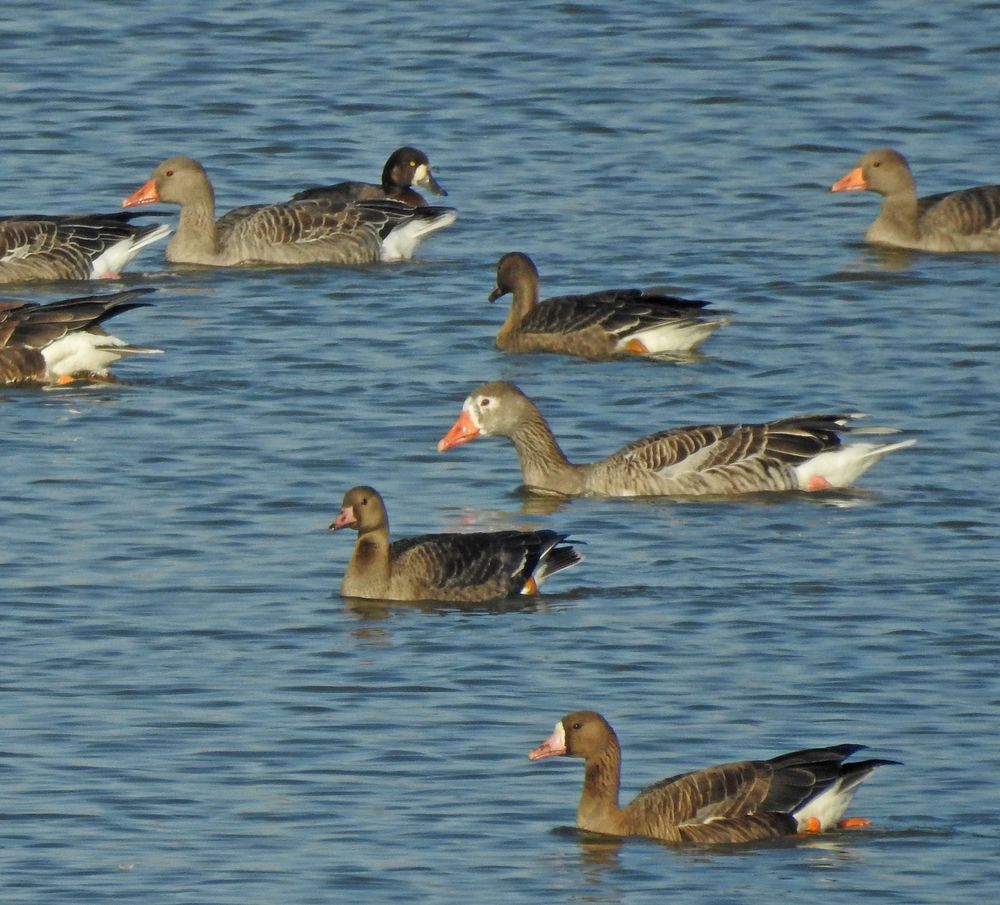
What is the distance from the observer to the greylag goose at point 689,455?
15.9 meters

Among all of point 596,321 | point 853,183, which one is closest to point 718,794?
point 596,321

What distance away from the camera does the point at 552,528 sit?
51.0 ft

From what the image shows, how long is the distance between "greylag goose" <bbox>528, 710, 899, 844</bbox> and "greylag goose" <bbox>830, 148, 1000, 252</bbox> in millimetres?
12403

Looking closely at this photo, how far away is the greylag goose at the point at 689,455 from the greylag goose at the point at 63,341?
3.48 meters

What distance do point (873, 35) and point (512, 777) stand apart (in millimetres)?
20325

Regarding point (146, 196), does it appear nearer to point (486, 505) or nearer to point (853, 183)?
point (853, 183)

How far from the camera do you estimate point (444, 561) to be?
13922 millimetres

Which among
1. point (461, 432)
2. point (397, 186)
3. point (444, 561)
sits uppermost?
point (397, 186)

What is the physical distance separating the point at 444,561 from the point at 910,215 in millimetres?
10099

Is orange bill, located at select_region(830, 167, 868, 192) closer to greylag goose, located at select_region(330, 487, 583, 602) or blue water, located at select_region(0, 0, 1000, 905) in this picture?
blue water, located at select_region(0, 0, 1000, 905)

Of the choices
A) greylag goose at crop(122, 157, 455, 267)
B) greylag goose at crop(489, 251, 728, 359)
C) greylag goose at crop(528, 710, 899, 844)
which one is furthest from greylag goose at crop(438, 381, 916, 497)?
greylag goose at crop(122, 157, 455, 267)

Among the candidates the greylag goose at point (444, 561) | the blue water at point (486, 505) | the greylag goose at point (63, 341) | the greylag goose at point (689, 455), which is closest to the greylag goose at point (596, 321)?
the blue water at point (486, 505)

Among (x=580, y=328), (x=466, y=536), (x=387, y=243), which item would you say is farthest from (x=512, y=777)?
(x=387, y=243)

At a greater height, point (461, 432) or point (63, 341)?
point (63, 341)
